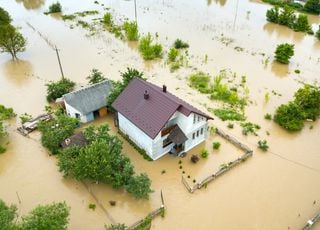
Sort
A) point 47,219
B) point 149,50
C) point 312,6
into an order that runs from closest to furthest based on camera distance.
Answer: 1. point 47,219
2. point 149,50
3. point 312,6

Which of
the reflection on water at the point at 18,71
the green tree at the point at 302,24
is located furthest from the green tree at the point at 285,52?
the reflection on water at the point at 18,71

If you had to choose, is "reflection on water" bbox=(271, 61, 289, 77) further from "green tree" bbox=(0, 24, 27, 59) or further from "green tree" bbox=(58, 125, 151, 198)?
"green tree" bbox=(0, 24, 27, 59)

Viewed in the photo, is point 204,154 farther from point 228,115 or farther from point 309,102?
point 309,102

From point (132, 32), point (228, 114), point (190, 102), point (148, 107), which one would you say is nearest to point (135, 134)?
point (148, 107)

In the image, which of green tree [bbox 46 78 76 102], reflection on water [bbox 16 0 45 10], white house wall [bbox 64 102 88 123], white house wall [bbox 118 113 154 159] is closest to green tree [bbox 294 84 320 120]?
white house wall [bbox 118 113 154 159]

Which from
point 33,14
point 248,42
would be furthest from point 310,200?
point 33,14

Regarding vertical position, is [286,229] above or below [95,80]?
below

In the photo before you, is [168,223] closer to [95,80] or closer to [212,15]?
[95,80]
